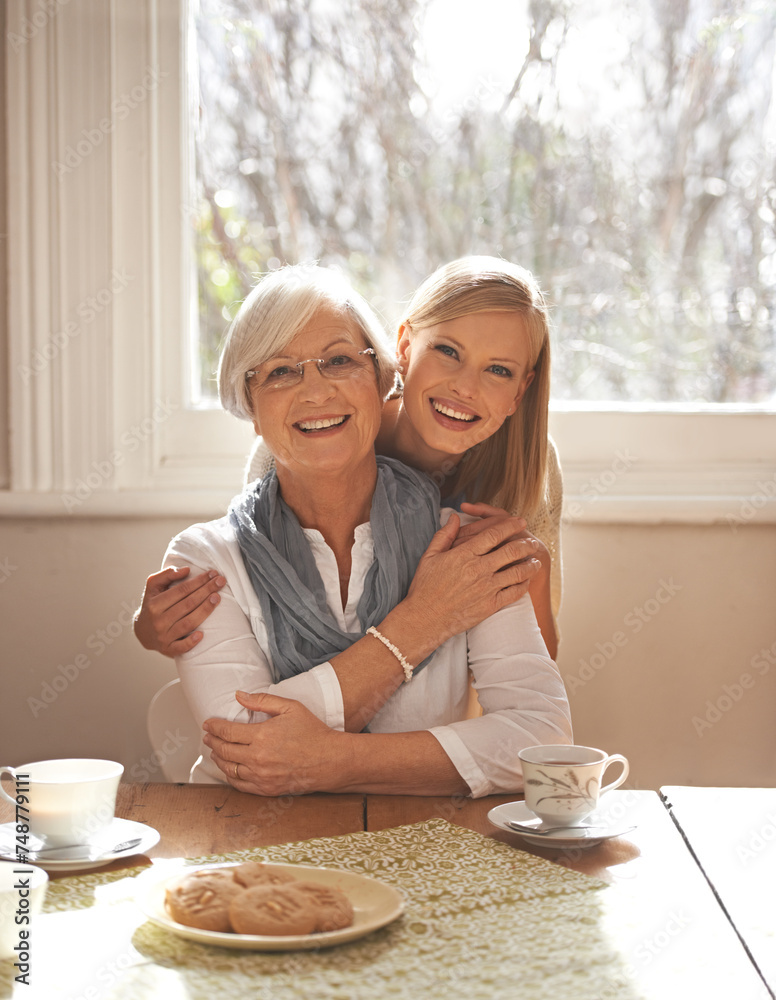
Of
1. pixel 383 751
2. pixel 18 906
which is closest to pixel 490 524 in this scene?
pixel 383 751

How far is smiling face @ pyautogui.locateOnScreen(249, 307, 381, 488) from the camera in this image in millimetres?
1607

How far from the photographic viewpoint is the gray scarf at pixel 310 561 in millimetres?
1590

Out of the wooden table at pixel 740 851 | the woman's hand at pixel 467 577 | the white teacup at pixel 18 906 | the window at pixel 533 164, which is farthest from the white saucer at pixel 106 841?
the window at pixel 533 164

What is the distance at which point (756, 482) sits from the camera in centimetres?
249

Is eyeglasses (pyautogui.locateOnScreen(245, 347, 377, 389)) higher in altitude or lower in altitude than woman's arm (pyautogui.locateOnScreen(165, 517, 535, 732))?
higher

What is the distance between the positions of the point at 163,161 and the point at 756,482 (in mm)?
1647

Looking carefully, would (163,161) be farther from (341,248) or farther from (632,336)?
(632,336)

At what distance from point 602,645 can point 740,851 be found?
52.7 inches

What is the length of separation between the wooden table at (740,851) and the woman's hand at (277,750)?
18.4 inches

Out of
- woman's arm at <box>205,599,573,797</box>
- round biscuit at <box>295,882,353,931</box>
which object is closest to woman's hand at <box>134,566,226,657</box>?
woman's arm at <box>205,599,573,797</box>

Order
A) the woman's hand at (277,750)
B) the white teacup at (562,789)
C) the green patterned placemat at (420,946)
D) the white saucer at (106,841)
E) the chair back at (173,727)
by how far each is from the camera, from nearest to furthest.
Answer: the green patterned placemat at (420,946) < the white saucer at (106,841) < the white teacup at (562,789) < the woman's hand at (277,750) < the chair back at (173,727)

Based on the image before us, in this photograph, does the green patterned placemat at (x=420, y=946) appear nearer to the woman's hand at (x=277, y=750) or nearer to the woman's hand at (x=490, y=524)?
the woman's hand at (x=277, y=750)

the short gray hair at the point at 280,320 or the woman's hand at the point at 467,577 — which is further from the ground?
the short gray hair at the point at 280,320

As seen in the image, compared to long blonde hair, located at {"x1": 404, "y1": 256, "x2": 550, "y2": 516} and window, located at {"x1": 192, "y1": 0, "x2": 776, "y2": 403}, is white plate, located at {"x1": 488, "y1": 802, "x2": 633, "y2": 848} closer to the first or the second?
long blonde hair, located at {"x1": 404, "y1": 256, "x2": 550, "y2": 516}
